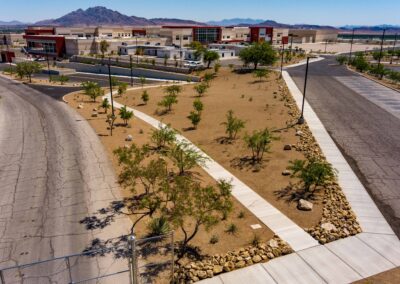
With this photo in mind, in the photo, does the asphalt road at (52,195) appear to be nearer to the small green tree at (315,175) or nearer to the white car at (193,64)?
the small green tree at (315,175)

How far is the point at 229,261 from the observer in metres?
14.2

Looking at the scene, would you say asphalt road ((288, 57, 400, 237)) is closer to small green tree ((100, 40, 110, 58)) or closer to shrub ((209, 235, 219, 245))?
shrub ((209, 235, 219, 245))

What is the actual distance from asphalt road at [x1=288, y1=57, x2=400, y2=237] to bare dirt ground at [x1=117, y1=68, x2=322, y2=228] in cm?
374

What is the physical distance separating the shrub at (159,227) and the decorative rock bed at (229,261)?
2.30m

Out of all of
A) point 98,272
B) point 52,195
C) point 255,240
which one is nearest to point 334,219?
point 255,240

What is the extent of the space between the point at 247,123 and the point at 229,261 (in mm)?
22155

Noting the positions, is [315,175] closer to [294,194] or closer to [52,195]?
[294,194]

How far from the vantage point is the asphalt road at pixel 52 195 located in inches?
571

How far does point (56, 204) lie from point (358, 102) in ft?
124

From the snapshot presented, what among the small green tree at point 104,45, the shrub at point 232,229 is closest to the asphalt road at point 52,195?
the shrub at point 232,229

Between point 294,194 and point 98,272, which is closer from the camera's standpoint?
point 98,272

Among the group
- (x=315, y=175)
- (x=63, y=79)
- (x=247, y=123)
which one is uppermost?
(x=63, y=79)

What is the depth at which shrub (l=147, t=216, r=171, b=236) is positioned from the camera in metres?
16.0

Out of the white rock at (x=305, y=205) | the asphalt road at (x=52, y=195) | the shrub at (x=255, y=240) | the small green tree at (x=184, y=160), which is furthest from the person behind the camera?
the small green tree at (x=184, y=160)
